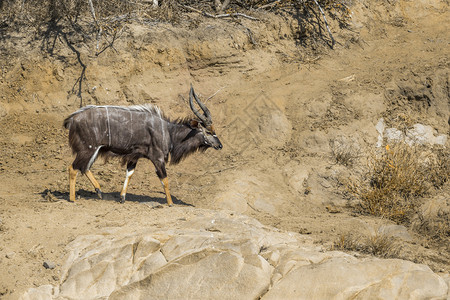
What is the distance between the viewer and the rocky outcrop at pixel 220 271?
5.65 m

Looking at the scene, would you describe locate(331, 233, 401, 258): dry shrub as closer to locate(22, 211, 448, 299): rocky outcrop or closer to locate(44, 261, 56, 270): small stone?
locate(22, 211, 448, 299): rocky outcrop

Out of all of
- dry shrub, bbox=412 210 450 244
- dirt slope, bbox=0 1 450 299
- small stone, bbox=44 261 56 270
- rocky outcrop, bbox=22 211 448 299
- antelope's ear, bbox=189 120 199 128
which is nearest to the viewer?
rocky outcrop, bbox=22 211 448 299

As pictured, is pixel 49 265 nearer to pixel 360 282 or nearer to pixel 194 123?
pixel 360 282

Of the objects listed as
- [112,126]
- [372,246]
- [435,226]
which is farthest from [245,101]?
[372,246]

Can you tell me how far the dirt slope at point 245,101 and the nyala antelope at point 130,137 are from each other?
25.5 inches

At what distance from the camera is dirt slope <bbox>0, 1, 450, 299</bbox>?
10695 mm

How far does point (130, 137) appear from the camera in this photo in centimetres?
961

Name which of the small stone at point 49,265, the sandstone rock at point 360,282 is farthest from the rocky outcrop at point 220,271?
the small stone at point 49,265

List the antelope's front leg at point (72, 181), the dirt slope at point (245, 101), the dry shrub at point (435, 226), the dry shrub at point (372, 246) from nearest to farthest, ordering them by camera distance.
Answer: the dry shrub at point (372, 246)
the dry shrub at point (435, 226)
the antelope's front leg at point (72, 181)
the dirt slope at point (245, 101)

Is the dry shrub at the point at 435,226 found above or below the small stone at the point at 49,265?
below

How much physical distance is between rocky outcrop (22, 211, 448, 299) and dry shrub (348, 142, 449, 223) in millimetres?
3234

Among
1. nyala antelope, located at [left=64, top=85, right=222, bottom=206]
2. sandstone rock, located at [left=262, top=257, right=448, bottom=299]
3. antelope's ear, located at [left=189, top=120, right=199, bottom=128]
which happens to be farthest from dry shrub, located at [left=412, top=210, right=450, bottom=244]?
antelope's ear, located at [left=189, top=120, right=199, bottom=128]

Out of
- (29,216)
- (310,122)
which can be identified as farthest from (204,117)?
(29,216)

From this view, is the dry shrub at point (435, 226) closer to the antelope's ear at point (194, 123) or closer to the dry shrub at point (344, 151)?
the dry shrub at point (344, 151)
